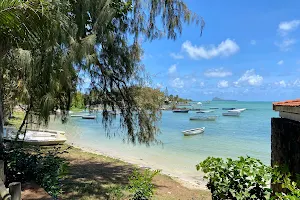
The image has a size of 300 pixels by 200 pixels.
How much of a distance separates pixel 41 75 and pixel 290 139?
3.28 metres

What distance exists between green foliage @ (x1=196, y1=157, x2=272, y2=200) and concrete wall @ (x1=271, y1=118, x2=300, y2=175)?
1.10 feet

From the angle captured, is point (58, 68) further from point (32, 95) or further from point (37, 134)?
point (37, 134)

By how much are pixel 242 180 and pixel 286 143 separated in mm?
751

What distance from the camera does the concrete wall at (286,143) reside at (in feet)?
8.00

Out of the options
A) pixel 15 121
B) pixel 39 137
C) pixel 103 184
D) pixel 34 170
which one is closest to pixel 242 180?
pixel 34 170

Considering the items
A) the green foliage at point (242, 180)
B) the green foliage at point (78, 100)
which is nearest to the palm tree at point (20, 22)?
the green foliage at point (242, 180)

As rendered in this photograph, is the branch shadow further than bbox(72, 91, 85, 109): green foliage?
No

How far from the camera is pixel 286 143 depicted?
2.70 m

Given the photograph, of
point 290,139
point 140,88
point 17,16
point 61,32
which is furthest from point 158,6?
point 290,139

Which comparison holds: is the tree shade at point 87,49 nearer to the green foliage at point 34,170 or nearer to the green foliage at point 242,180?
the green foliage at point 34,170

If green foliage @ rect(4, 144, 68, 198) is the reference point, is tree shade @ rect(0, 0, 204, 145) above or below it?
above

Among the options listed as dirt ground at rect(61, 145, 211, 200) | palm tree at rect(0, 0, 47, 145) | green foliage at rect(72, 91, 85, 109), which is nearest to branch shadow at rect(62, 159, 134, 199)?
dirt ground at rect(61, 145, 211, 200)

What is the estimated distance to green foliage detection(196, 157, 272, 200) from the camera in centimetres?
224

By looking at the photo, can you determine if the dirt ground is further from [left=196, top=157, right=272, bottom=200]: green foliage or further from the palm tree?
the palm tree
